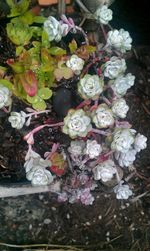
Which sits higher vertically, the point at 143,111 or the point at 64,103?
the point at 64,103

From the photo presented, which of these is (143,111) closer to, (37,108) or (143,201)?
(143,201)

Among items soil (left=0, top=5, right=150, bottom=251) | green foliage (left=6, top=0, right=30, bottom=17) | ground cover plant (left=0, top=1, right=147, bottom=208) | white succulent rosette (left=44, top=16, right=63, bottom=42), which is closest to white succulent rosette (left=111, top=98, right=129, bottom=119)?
ground cover plant (left=0, top=1, right=147, bottom=208)

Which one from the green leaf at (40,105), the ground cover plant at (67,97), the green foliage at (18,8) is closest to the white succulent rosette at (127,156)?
the ground cover plant at (67,97)

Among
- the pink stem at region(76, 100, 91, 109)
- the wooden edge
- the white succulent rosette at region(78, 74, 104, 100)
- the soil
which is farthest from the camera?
the soil

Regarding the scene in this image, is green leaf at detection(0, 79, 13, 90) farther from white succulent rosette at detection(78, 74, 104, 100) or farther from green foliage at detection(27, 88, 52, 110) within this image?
white succulent rosette at detection(78, 74, 104, 100)

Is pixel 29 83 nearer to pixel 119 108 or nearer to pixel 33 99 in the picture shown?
pixel 33 99

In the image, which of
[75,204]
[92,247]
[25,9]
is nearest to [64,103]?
[25,9]

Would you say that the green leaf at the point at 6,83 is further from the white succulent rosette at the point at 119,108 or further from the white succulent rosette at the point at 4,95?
the white succulent rosette at the point at 119,108
